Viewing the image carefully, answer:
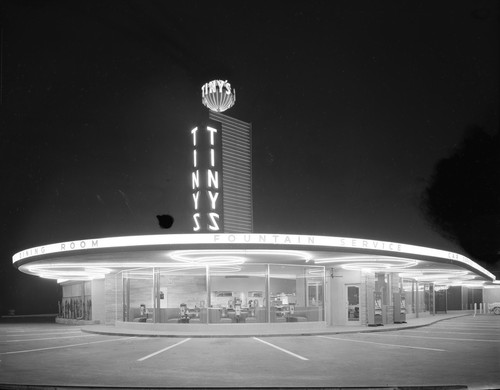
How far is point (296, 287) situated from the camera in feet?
106

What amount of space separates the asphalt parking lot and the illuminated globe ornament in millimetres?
23657

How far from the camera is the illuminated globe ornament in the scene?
139 ft

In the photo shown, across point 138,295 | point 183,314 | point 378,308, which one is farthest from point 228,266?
point 378,308

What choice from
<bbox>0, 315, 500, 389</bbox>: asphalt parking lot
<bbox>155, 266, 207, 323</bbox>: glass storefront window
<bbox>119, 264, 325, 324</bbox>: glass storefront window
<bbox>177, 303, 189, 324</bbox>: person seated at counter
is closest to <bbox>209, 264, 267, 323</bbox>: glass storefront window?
<bbox>119, 264, 325, 324</bbox>: glass storefront window

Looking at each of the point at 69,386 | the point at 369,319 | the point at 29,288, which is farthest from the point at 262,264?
the point at 29,288

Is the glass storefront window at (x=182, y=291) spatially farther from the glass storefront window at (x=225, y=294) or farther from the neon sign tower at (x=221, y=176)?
the neon sign tower at (x=221, y=176)

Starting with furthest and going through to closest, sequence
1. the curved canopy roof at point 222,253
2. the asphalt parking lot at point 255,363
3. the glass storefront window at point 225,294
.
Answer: the glass storefront window at point 225,294 → the curved canopy roof at point 222,253 → the asphalt parking lot at point 255,363

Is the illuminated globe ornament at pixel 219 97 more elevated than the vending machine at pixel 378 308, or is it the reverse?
the illuminated globe ornament at pixel 219 97

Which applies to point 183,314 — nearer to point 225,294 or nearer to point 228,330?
point 228,330

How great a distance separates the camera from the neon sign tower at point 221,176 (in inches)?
1224

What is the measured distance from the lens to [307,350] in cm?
1759

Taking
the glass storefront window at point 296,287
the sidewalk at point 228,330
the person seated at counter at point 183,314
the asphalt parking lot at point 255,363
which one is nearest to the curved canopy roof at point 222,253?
the glass storefront window at point 296,287

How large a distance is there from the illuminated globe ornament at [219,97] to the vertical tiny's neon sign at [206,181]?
877 centimetres

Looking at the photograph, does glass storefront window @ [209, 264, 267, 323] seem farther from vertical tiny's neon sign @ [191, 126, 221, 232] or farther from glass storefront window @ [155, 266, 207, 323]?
vertical tiny's neon sign @ [191, 126, 221, 232]
